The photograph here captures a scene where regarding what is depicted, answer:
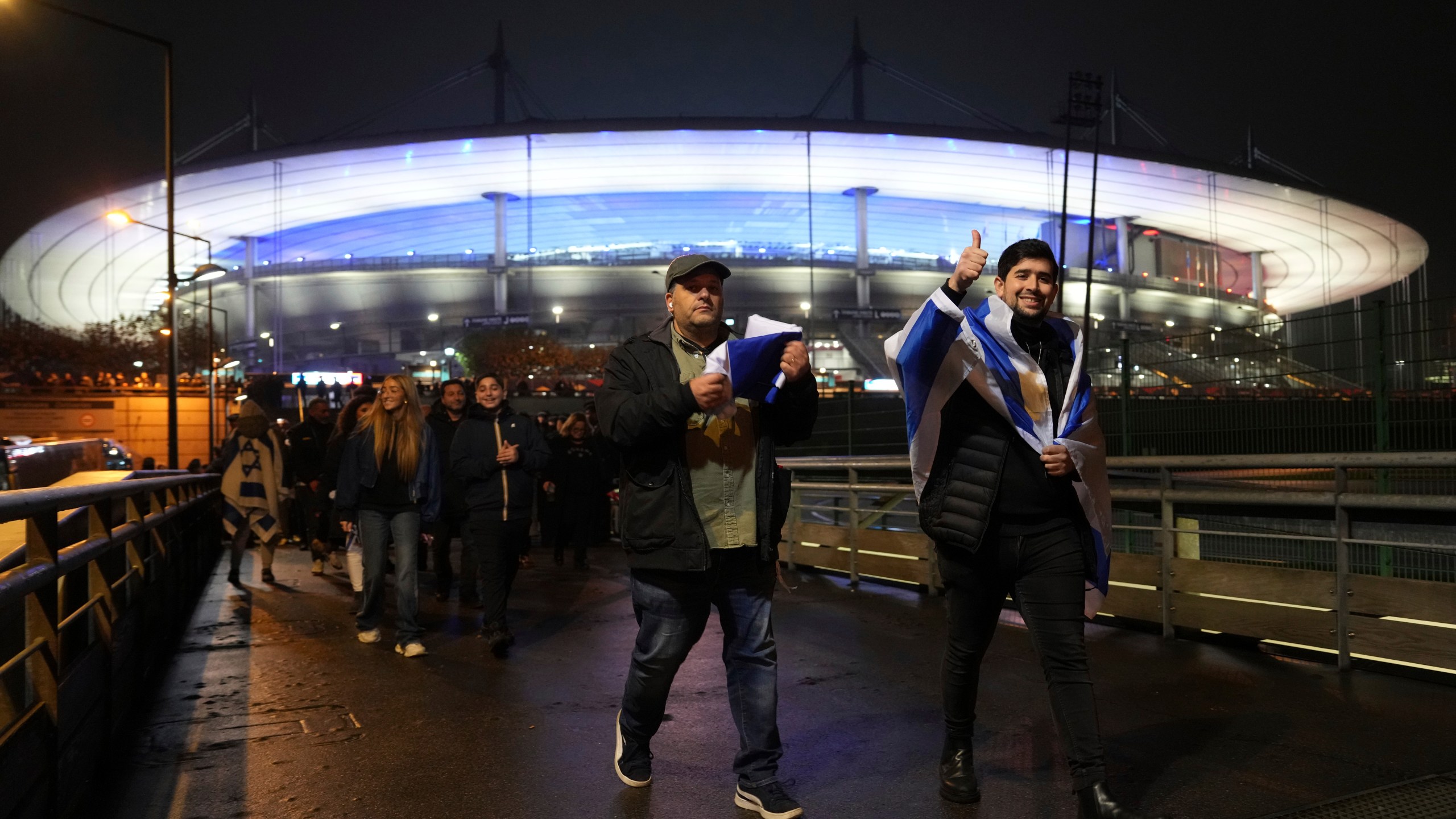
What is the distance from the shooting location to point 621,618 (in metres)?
8.30

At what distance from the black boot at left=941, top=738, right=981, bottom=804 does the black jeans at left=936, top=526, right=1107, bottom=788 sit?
31 millimetres

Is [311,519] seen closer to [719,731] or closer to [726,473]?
[719,731]

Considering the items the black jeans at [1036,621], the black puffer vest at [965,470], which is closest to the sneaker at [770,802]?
the black jeans at [1036,621]

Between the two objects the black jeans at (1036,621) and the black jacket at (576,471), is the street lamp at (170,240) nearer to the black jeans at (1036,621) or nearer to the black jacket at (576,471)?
the black jacket at (576,471)

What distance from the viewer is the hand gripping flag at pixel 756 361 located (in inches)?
136

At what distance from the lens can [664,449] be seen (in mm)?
3611

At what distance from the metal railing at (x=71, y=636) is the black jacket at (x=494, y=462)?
1748 millimetres

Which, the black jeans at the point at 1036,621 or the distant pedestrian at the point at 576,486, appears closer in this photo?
the black jeans at the point at 1036,621

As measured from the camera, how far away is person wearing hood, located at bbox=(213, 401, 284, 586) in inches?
416

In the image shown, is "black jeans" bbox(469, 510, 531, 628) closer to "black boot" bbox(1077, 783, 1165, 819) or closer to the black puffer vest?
the black puffer vest

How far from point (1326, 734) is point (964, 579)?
1.93m

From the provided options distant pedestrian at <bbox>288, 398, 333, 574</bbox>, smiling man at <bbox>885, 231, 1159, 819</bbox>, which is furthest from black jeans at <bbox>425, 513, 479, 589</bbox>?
smiling man at <bbox>885, 231, 1159, 819</bbox>

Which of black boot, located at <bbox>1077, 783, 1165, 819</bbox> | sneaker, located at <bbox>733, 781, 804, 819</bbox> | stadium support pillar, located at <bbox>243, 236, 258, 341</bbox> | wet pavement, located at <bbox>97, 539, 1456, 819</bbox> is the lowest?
wet pavement, located at <bbox>97, 539, 1456, 819</bbox>

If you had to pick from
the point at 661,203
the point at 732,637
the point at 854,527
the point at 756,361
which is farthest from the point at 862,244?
the point at 756,361
